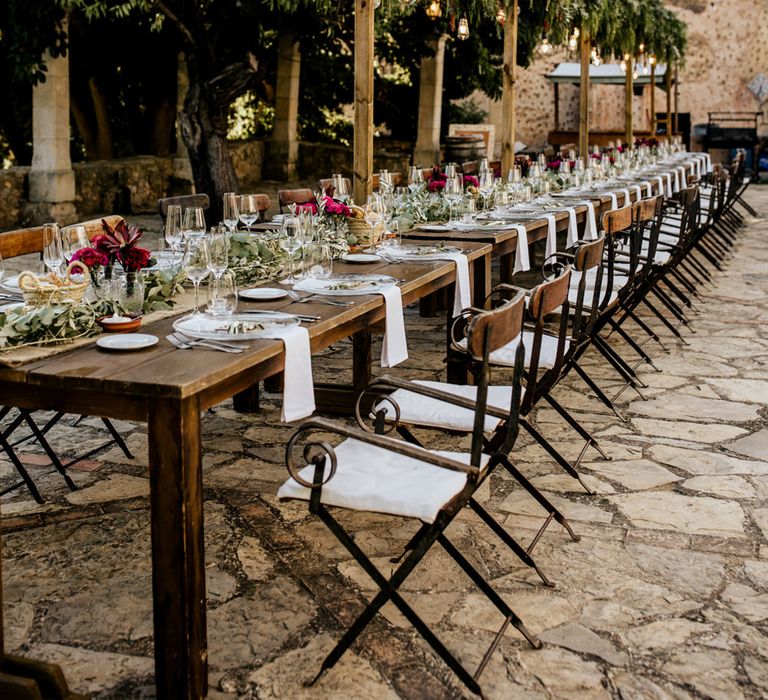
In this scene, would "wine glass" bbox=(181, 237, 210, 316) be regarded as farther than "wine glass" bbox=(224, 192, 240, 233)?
No

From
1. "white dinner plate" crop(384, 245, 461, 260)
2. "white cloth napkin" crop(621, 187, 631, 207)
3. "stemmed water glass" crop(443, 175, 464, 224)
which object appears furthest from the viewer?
"white cloth napkin" crop(621, 187, 631, 207)

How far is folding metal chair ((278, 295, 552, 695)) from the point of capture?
8.04 ft

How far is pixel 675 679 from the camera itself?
100 inches

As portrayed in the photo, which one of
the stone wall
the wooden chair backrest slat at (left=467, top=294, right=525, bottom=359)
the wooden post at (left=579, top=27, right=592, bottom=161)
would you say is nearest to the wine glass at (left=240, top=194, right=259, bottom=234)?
the wooden chair backrest slat at (left=467, top=294, right=525, bottom=359)

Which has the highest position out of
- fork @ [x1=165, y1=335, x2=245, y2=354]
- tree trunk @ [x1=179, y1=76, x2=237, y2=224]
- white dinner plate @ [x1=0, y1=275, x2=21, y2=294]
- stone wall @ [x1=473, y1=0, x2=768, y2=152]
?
stone wall @ [x1=473, y1=0, x2=768, y2=152]

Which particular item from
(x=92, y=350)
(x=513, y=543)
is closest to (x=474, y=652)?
(x=513, y=543)

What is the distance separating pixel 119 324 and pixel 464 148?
1285 centimetres

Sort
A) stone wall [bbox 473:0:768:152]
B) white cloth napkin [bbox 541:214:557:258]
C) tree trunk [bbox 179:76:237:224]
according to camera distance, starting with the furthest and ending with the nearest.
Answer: stone wall [bbox 473:0:768:152] < tree trunk [bbox 179:76:237:224] < white cloth napkin [bbox 541:214:557:258]

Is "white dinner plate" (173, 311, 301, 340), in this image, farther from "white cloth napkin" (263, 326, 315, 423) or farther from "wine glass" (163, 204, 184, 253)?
"wine glass" (163, 204, 184, 253)

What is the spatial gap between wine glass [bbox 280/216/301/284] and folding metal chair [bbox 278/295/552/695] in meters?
1.10

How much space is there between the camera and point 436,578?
3088mm

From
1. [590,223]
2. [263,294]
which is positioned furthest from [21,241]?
[590,223]

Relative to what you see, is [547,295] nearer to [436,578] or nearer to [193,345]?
[436,578]

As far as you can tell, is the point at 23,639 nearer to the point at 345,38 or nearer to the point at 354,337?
the point at 354,337
